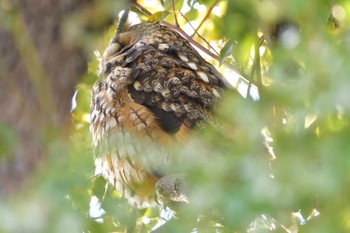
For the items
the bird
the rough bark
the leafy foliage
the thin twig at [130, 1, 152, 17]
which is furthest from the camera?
the thin twig at [130, 1, 152, 17]

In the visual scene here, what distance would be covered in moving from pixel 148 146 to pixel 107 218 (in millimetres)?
497

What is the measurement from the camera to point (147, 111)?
2.31 m

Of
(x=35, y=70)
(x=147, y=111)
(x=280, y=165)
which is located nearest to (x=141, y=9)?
(x=147, y=111)

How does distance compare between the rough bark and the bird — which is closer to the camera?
the rough bark

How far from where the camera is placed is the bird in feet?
7.30

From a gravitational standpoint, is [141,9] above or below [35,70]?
above

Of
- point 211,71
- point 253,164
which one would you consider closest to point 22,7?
point 253,164

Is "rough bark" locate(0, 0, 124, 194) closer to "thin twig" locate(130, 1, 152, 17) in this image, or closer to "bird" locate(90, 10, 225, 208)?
"bird" locate(90, 10, 225, 208)

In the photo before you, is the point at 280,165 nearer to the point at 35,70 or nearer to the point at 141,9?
the point at 35,70

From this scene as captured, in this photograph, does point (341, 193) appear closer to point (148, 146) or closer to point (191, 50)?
point (148, 146)

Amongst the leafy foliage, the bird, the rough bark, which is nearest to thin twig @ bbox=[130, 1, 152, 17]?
the bird

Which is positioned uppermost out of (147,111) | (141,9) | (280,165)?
(141,9)

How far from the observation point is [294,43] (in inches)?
40.4

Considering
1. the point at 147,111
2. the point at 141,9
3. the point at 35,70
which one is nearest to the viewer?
the point at 35,70
